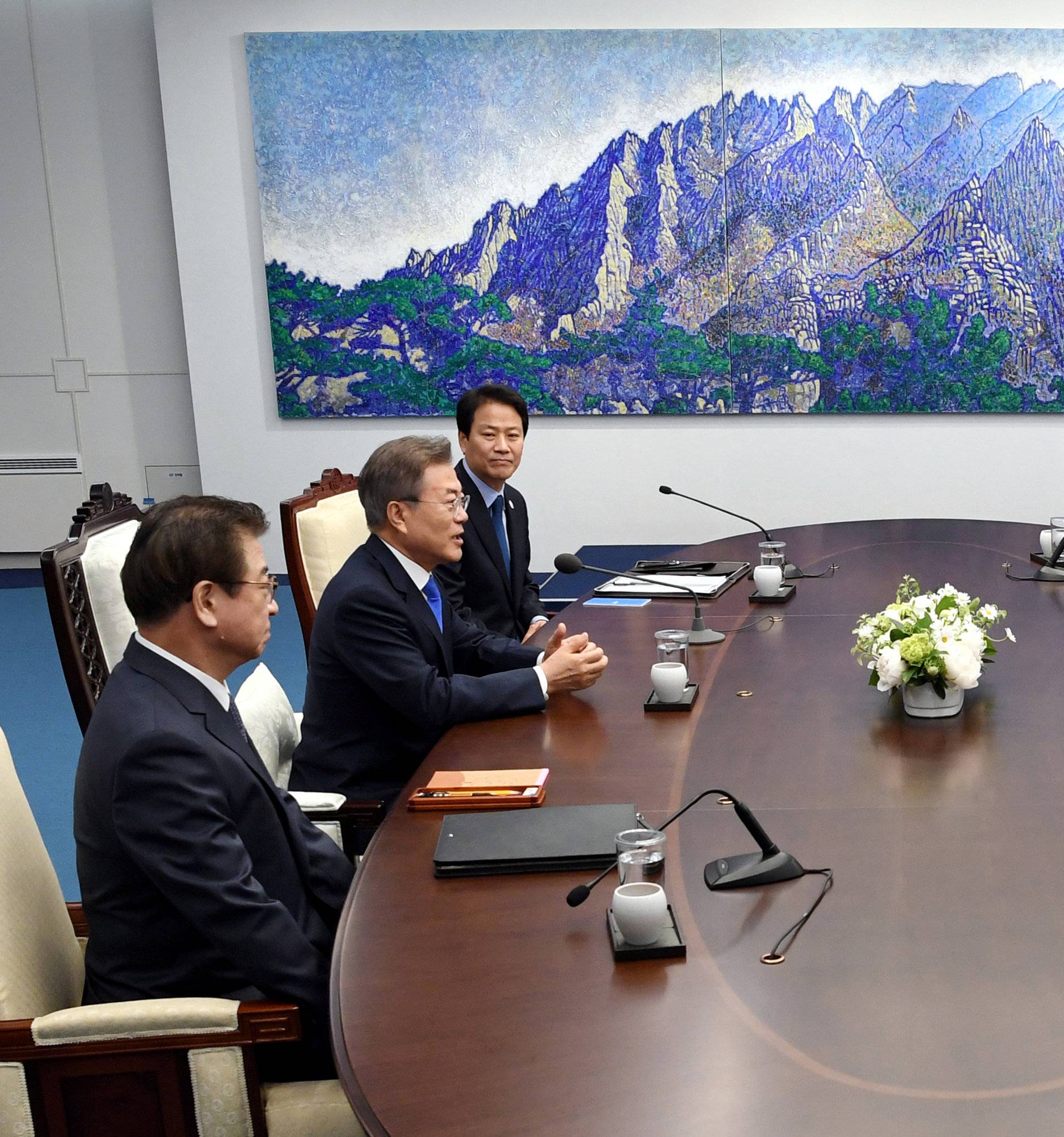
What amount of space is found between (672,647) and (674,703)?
171 mm

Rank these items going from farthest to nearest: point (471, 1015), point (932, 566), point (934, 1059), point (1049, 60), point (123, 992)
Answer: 1. point (1049, 60)
2. point (932, 566)
3. point (123, 992)
4. point (471, 1015)
5. point (934, 1059)

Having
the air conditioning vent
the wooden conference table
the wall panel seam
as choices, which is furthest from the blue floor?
the wooden conference table

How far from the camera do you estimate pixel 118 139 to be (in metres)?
6.88

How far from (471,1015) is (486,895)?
0.29 meters

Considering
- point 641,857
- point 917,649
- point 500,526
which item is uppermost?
point 500,526

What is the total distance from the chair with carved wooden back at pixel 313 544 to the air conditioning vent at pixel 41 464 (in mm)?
4397

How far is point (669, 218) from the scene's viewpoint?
652cm

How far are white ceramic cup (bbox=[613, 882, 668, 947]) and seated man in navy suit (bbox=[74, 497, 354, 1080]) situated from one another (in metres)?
0.44

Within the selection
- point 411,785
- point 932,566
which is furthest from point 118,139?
point 411,785

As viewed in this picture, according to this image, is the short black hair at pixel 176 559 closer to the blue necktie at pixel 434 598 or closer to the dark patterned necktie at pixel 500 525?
the blue necktie at pixel 434 598

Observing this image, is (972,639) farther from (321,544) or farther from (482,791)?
(321,544)

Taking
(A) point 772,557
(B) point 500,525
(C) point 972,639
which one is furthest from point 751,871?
(B) point 500,525

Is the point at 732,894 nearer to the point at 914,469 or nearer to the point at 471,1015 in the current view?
the point at 471,1015

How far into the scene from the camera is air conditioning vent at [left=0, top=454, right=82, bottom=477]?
7234mm
